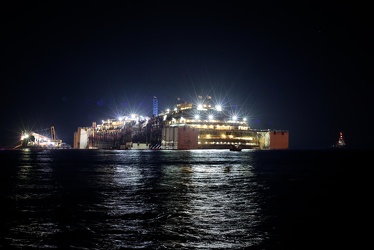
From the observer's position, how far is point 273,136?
153875 millimetres

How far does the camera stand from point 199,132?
136 m

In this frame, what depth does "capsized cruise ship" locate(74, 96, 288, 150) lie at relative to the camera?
136 metres

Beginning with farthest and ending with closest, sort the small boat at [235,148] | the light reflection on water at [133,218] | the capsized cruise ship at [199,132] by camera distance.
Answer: the capsized cruise ship at [199,132] < the small boat at [235,148] < the light reflection on water at [133,218]

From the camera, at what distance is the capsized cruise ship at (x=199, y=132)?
447 ft

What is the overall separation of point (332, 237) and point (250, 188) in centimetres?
1261

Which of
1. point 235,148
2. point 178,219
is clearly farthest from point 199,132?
point 178,219

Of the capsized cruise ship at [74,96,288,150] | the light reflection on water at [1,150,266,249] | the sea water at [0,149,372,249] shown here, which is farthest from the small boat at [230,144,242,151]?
the light reflection on water at [1,150,266,249]

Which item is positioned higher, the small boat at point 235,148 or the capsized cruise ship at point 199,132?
the capsized cruise ship at point 199,132

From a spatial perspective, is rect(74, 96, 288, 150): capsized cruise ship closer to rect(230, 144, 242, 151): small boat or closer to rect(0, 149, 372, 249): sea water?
rect(230, 144, 242, 151): small boat

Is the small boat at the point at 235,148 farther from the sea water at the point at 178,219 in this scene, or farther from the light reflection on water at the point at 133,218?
the light reflection on water at the point at 133,218

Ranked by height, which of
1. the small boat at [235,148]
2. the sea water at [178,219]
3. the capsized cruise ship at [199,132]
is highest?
the capsized cruise ship at [199,132]

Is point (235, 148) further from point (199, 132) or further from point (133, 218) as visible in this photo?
point (133, 218)

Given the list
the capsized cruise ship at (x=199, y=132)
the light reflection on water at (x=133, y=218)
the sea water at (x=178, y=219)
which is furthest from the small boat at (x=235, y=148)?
the light reflection on water at (x=133, y=218)

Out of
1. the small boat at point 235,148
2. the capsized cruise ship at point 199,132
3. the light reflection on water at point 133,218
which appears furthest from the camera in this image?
the capsized cruise ship at point 199,132
